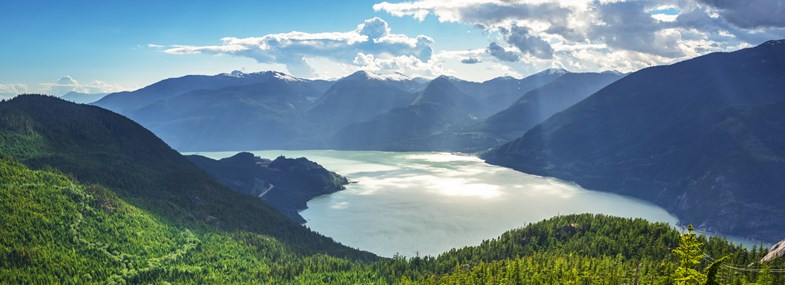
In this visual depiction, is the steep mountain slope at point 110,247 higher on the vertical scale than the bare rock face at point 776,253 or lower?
lower

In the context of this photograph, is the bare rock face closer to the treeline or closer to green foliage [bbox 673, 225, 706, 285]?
the treeline

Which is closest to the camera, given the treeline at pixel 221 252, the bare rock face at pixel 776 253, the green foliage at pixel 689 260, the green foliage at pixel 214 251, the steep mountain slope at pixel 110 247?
the green foliage at pixel 689 260

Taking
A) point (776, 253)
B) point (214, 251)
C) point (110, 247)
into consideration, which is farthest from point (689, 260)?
point (214, 251)

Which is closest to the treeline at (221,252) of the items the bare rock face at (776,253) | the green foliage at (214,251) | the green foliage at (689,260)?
the green foliage at (214,251)

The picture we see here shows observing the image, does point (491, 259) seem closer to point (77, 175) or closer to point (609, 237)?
point (609, 237)

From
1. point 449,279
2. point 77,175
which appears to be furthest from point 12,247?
point 449,279

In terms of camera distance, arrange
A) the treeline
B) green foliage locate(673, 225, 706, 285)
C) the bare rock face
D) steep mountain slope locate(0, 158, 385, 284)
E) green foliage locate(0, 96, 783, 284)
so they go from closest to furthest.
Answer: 1. green foliage locate(673, 225, 706, 285)
2. the bare rock face
3. green foliage locate(0, 96, 783, 284)
4. the treeline
5. steep mountain slope locate(0, 158, 385, 284)

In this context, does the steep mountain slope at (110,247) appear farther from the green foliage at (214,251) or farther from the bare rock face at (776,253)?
the bare rock face at (776,253)

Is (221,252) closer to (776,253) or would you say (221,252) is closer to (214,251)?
(214,251)

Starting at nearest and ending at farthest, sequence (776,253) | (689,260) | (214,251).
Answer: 1. (689,260)
2. (776,253)
3. (214,251)

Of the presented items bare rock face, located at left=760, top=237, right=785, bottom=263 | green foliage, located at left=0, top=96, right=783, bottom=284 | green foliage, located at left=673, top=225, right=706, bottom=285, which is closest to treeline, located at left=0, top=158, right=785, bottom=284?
green foliage, located at left=0, top=96, right=783, bottom=284

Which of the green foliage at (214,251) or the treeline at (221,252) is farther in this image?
the treeline at (221,252)
